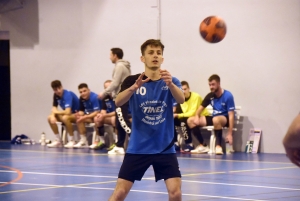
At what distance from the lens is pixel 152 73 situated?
5.19 m

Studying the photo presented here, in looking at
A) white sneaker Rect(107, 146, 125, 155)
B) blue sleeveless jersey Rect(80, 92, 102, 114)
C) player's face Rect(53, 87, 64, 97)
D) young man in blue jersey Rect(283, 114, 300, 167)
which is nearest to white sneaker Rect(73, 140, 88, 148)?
blue sleeveless jersey Rect(80, 92, 102, 114)

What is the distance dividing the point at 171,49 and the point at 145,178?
7241 millimetres

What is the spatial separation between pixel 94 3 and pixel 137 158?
1235 centimetres

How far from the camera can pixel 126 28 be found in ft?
53.6

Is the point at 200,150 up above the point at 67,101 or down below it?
below

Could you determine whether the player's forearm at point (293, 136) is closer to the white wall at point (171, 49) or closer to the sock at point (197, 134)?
the sock at point (197, 134)

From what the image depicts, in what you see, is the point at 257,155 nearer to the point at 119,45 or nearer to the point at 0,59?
the point at 119,45

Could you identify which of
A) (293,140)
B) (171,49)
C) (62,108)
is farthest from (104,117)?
(293,140)

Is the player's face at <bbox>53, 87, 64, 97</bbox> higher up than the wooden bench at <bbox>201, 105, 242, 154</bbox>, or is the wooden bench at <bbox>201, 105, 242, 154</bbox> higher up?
the player's face at <bbox>53, 87, 64, 97</bbox>

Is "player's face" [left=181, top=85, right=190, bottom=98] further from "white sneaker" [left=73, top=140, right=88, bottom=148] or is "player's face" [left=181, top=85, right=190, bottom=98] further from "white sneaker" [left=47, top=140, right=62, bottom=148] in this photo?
"white sneaker" [left=47, top=140, right=62, bottom=148]

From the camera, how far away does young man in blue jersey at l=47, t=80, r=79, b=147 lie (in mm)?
16047

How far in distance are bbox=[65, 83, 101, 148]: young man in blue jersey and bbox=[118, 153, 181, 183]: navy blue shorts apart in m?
10.7

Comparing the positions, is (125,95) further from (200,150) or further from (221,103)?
(200,150)

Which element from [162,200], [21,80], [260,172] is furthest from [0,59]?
[162,200]
